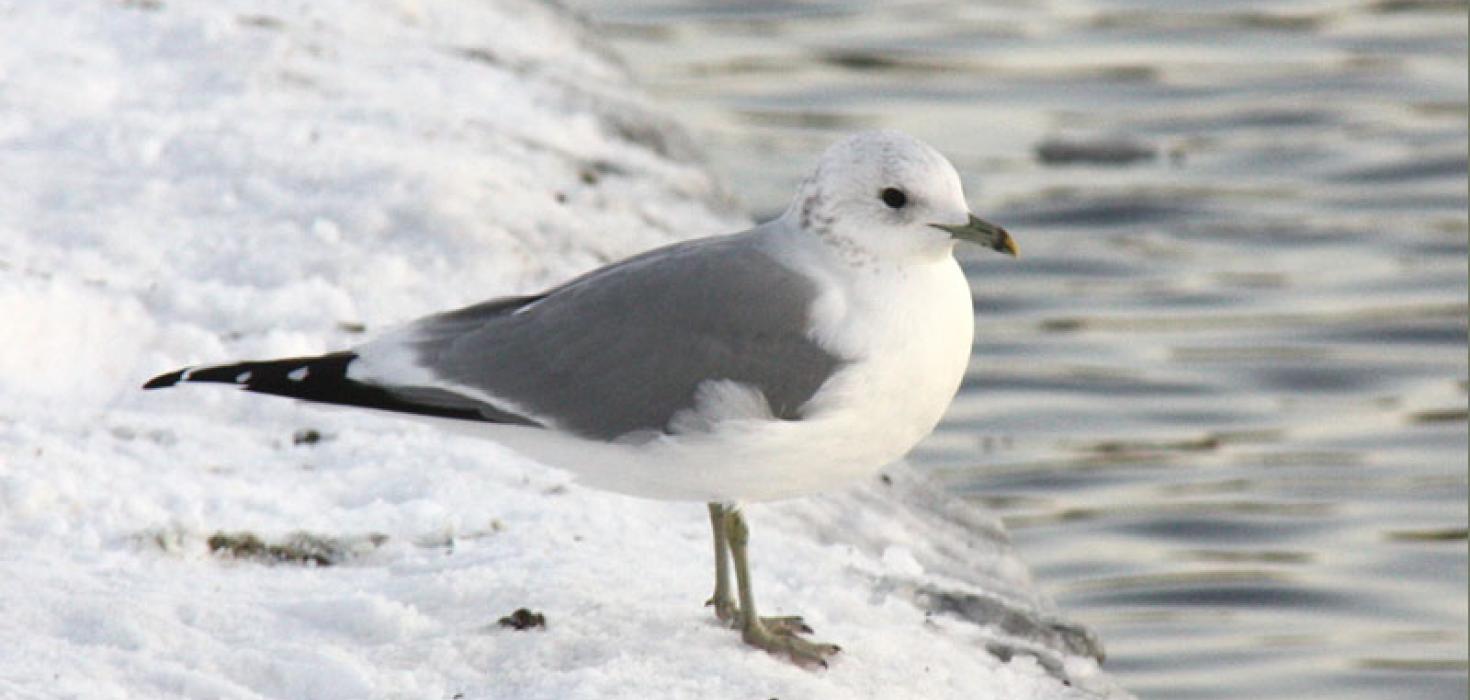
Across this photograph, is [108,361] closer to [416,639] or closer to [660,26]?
[416,639]

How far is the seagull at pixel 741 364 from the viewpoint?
4.48 metres

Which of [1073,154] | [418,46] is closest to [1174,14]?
[1073,154]

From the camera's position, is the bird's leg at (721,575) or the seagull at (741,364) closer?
the seagull at (741,364)

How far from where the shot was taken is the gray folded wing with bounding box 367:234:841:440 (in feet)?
14.8

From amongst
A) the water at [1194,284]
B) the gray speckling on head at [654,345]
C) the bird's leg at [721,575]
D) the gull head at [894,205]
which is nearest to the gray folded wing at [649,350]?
the gray speckling on head at [654,345]

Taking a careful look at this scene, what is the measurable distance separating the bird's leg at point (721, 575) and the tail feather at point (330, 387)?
1.21ft

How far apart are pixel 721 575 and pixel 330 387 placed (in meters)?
0.75

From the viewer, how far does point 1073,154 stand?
457 inches

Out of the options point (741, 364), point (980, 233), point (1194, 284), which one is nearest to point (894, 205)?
point (980, 233)

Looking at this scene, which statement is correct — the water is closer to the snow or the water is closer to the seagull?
the snow

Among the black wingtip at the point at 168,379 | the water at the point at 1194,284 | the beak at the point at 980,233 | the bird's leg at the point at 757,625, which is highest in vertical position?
the beak at the point at 980,233

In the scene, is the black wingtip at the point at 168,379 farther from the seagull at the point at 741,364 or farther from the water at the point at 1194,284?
the water at the point at 1194,284

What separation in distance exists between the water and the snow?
1.76m

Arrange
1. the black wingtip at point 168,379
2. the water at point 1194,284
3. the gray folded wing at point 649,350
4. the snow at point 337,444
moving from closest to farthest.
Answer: the snow at point 337,444, the gray folded wing at point 649,350, the black wingtip at point 168,379, the water at point 1194,284
